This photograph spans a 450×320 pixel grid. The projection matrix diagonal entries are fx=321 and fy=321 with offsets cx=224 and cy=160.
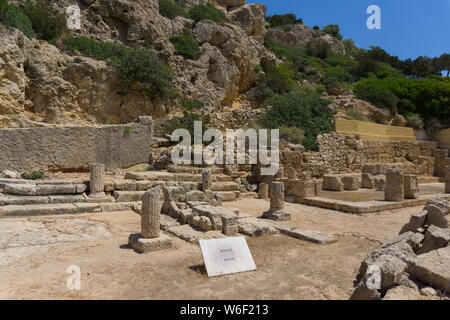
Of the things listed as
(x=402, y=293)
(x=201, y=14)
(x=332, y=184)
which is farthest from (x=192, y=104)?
(x=402, y=293)

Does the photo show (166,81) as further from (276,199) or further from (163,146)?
(276,199)

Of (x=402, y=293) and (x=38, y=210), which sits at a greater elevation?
(x=38, y=210)

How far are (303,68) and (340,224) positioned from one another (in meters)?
29.3

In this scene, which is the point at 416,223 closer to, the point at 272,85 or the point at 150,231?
the point at 150,231

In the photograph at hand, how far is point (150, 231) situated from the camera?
595 centimetres

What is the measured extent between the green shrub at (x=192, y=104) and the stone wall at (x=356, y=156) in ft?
26.5

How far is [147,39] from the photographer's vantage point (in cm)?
2152

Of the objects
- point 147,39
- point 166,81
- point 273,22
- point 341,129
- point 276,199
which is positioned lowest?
point 276,199

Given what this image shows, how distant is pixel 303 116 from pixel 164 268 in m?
15.2

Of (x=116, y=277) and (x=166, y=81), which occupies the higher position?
(x=166, y=81)

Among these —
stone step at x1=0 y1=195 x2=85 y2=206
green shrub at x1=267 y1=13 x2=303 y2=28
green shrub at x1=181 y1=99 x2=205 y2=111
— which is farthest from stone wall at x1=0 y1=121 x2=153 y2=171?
green shrub at x1=267 y1=13 x2=303 y2=28

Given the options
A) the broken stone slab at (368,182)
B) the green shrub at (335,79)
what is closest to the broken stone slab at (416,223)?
the broken stone slab at (368,182)
